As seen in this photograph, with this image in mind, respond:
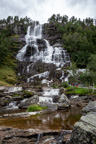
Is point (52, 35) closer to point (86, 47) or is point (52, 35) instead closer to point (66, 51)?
point (66, 51)

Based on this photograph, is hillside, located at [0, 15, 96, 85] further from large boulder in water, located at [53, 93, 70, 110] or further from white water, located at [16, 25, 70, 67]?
large boulder in water, located at [53, 93, 70, 110]

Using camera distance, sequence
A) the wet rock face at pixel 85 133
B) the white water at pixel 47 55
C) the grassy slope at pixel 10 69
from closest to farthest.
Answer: the wet rock face at pixel 85 133
the grassy slope at pixel 10 69
the white water at pixel 47 55

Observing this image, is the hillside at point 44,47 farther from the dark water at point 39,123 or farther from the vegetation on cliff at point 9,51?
the dark water at point 39,123

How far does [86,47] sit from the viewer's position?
195 feet

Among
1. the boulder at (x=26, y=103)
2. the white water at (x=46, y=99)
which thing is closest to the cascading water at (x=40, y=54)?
the white water at (x=46, y=99)

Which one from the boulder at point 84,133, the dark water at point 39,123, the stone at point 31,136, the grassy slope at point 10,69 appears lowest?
the dark water at point 39,123

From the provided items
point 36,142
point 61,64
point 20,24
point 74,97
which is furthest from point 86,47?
point 20,24

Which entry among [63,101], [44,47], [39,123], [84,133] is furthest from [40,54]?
[84,133]

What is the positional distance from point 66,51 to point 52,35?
2658 centimetres

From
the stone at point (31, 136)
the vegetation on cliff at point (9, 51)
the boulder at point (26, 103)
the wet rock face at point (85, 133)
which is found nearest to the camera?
the wet rock face at point (85, 133)

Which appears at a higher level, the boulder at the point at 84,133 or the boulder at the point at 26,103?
the boulder at the point at 84,133

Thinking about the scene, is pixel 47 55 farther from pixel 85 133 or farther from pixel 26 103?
pixel 85 133

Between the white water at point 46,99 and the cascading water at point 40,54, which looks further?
the cascading water at point 40,54

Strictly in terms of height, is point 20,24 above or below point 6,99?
above
